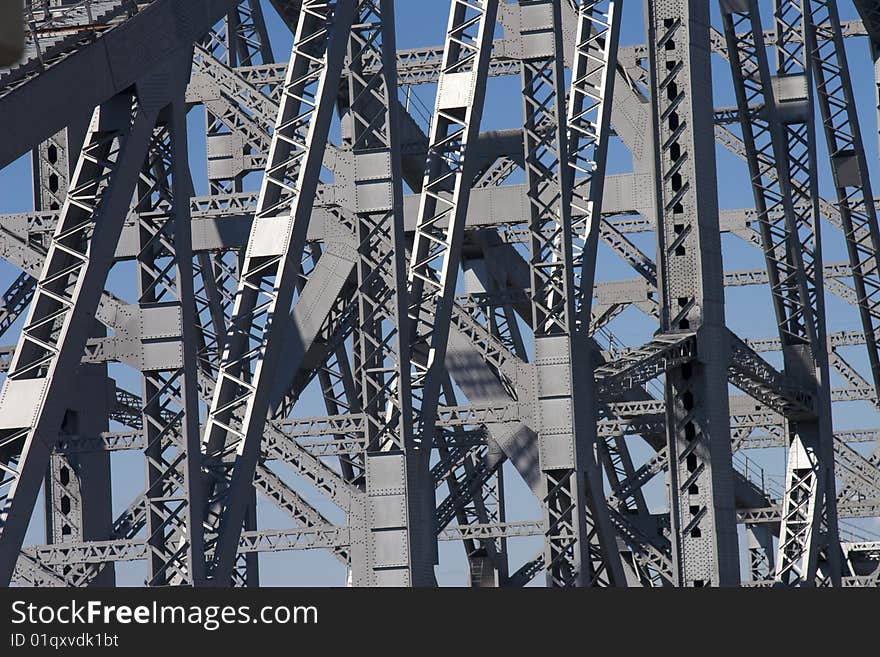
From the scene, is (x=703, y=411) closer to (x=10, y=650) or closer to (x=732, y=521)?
(x=732, y=521)

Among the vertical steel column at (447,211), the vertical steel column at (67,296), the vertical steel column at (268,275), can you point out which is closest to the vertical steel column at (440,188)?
the vertical steel column at (447,211)

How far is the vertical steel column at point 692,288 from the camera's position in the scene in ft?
83.6

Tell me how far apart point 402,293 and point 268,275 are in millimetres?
3422

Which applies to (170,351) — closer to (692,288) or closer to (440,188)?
(440,188)

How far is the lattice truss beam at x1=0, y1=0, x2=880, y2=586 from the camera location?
15.7m

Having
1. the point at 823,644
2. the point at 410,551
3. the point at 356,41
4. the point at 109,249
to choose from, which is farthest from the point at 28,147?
the point at 356,41

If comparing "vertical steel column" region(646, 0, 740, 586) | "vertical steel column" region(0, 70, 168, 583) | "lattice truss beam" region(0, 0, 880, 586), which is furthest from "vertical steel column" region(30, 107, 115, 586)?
"vertical steel column" region(0, 70, 168, 583)

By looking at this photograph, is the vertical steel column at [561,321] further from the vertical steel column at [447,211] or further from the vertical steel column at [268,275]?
the vertical steel column at [268,275]

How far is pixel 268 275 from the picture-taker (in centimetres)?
1730

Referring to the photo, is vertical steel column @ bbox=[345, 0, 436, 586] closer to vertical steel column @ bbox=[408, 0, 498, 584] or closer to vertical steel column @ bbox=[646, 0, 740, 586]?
vertical steel column @ bbox=[408, 0, 498, 584]

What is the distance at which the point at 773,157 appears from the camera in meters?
30.5

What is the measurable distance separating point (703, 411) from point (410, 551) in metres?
6.89

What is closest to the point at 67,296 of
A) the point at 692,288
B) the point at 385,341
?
the point at 385,341

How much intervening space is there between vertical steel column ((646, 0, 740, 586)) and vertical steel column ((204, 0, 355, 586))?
8702 millimetres
